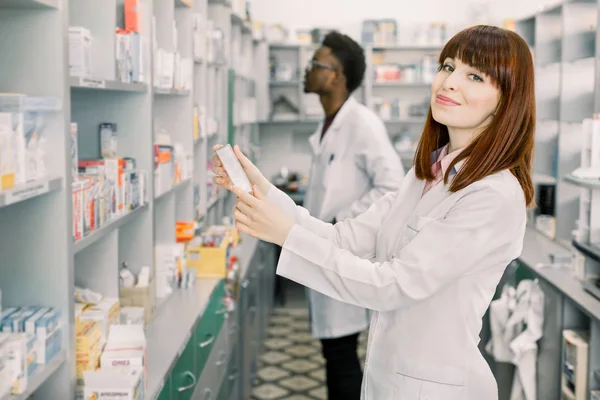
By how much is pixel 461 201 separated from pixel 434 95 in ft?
0.89

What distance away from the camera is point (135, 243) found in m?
3.05

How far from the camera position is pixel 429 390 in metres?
1.91

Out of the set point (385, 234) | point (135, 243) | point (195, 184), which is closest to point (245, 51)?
point (195, 184)

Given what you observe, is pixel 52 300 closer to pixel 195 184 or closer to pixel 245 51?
pixel 195 184

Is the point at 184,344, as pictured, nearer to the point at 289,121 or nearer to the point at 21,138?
the point at 21,138

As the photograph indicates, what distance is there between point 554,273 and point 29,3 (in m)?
2.90

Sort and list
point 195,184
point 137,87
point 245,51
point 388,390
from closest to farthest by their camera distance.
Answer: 1. point 388,390
2. point 137,87
3. point 195,184
4. point 245,51

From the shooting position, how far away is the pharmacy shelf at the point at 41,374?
5.41 feet

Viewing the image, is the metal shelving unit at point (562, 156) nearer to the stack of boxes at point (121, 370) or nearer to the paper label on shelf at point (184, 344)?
the paper label on shelf at point (184, 344)

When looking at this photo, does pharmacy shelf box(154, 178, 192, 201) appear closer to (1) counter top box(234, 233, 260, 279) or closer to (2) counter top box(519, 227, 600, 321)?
(1) counter top box(234, 233, 260, 279)

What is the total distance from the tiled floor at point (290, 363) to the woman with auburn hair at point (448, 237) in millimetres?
2833

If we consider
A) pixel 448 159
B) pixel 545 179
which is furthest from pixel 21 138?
pixel 545 179

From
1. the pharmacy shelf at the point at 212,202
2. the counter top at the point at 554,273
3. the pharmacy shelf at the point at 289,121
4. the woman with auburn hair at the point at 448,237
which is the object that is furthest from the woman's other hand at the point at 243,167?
the pharmacy shelf at the point at 289,121

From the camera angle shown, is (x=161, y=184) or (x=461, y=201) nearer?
(x=461, y=201)
